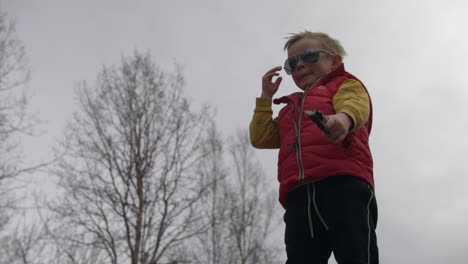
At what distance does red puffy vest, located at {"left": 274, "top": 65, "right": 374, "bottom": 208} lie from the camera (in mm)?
1369

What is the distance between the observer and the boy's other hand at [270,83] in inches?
71.1

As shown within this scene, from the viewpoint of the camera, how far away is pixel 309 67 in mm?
1720

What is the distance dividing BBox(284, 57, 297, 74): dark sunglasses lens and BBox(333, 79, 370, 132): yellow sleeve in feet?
0.92

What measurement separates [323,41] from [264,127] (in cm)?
52

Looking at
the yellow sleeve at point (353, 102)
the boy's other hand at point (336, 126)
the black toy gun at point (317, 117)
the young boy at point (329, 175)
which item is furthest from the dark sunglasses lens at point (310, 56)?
the black toy gun at point (317, 117)

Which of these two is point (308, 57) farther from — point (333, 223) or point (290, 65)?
point (333, 223)

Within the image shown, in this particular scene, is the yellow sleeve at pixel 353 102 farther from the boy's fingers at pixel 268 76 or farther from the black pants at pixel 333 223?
the boy's fingers at pixel 268 76

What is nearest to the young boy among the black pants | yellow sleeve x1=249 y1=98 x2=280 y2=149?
the black pants

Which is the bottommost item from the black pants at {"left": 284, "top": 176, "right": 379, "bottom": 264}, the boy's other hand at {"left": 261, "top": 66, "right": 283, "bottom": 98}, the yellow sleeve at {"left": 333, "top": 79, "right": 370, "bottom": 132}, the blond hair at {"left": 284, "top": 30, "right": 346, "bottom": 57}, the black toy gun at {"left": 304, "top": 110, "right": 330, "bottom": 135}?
the black pants at {"left": 284, "top": 176, "right": 379, "bottom": 264}

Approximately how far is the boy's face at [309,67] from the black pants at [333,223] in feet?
1.83

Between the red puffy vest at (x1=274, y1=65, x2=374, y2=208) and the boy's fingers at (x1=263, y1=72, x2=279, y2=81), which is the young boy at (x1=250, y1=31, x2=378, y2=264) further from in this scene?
the boy's fingers at (x1=263, y1=72, x2=279, y2=81)

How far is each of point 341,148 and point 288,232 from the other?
390 millimetres

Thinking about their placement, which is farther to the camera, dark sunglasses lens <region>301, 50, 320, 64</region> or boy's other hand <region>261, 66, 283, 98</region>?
boy's other hand <region>261, 66, 283, 98</region>

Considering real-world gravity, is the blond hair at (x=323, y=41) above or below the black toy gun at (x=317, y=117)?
above
